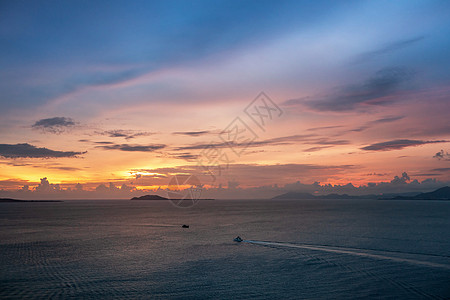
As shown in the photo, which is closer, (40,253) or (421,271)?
(421,271)

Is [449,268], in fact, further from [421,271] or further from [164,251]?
[164,251]

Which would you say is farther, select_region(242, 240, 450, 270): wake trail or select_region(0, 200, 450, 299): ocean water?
select_region(242, 240, 450, 270): wake trail

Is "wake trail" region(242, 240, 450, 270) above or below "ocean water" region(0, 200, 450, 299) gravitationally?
below

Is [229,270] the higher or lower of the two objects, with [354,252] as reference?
higher

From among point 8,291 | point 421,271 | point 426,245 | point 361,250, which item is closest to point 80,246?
point 8,291

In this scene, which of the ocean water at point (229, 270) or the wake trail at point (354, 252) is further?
the wake trail at point (354, 252)

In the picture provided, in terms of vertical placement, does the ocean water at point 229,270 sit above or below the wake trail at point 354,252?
above

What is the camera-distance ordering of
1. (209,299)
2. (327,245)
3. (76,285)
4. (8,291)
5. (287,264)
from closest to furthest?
(209,299), (8,291), (76,285), (287,264), (327,245)

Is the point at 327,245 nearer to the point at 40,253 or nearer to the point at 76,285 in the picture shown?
the point at 76,285

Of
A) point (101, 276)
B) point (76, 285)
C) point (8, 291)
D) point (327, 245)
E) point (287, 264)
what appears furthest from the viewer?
point (327, 245)

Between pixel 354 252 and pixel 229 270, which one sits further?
pixel 354 252
